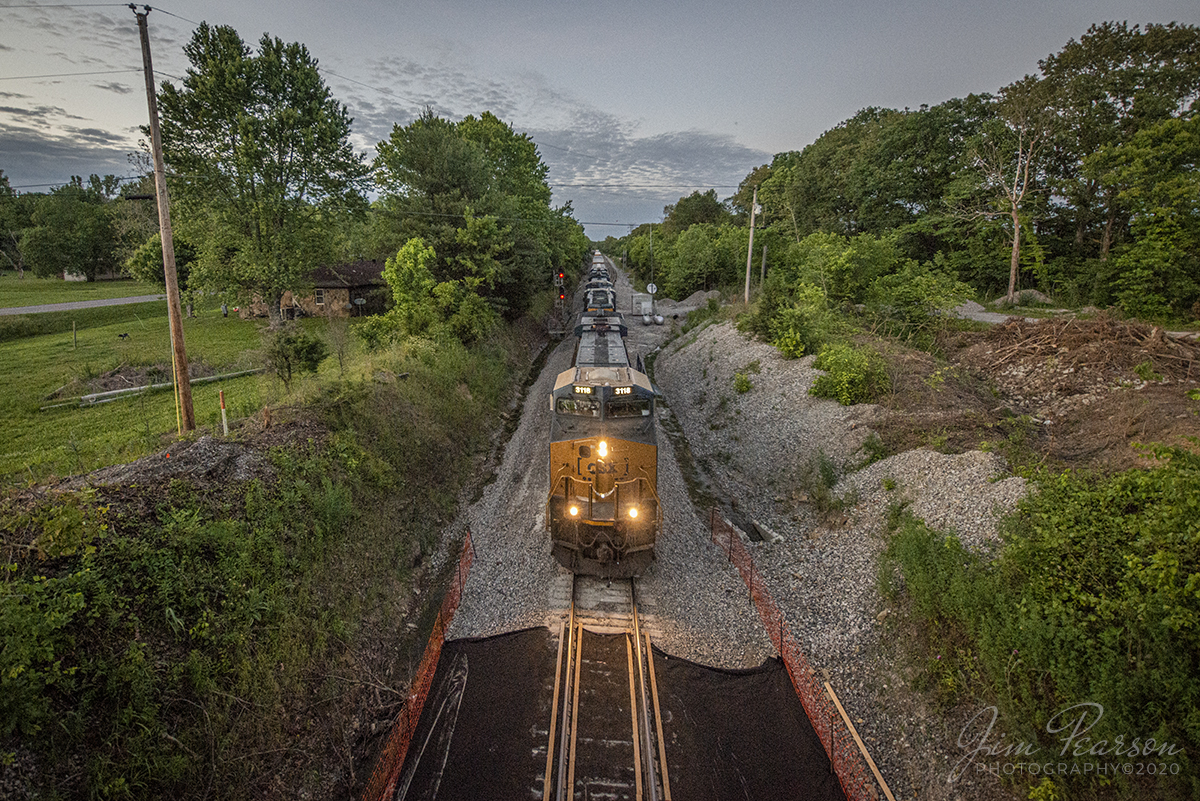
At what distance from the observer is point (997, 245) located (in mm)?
37719

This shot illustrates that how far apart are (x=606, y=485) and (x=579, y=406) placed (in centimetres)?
217

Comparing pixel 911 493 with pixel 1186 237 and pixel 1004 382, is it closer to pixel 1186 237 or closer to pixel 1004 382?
pixel 1004 382

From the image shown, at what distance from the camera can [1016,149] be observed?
34062 millimetres

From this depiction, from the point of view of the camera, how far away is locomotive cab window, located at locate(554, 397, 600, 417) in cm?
1220

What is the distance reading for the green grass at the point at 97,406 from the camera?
1248 cm

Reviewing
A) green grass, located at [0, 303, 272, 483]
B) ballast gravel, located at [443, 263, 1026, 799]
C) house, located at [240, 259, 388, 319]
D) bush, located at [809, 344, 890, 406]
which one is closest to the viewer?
ballast gravel, located at [443, 263, 1026, 799]

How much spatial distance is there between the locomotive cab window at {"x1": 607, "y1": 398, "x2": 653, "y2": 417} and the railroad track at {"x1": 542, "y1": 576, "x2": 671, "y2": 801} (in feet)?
14.2

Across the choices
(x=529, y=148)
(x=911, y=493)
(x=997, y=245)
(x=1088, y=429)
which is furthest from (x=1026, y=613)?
(x=529, y=148)

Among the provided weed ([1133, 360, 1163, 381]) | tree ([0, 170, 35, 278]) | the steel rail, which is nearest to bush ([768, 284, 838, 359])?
weed ([1133, 360, 1163, 381])

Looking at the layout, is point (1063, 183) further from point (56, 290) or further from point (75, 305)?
point (56, 290)

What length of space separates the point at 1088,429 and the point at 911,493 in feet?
24.7

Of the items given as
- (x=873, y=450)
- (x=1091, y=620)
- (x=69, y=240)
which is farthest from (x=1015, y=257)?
(x=69, y=240)

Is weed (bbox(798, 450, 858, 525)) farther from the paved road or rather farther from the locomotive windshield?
the paved road

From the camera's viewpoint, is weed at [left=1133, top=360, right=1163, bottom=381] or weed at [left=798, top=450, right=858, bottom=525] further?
weed at [left=1133, top=360, right=1163, bottom=381]
